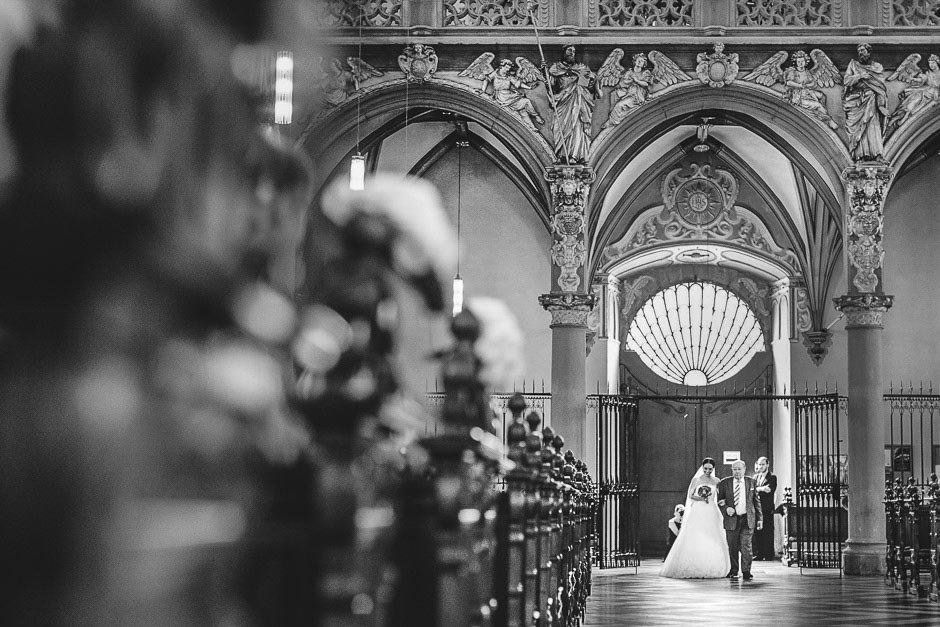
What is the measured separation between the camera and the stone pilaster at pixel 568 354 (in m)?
16.5

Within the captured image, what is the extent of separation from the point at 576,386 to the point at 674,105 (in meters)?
4.02

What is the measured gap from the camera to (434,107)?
662 inches

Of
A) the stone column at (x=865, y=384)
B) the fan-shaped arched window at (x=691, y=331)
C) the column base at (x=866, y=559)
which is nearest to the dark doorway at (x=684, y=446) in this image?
the fan-shaped arched window at (x=691, y=331)

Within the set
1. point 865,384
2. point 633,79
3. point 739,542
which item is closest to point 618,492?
point 739,542

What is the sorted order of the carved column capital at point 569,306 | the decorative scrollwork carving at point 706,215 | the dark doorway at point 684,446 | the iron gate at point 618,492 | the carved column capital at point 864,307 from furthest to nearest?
the dark doorway at point 684,446 < the decorative scrollwork carving at point 706,215 < the iron gate at point 618,492 < the carved column capital at point 569,306 < the carved column capital at point 864,307

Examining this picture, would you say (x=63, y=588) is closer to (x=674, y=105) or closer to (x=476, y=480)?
(x=476, y=480)

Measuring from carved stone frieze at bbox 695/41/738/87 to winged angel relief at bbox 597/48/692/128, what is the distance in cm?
24

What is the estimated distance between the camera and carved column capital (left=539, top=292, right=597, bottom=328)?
16.5 m

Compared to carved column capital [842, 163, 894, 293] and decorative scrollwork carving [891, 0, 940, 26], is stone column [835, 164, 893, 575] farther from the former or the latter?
decorative scrollwork carving [891, 0, 940, 26]

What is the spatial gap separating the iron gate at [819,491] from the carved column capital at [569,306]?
12.3 feet

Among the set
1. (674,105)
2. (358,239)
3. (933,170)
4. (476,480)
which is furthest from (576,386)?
(358,239)

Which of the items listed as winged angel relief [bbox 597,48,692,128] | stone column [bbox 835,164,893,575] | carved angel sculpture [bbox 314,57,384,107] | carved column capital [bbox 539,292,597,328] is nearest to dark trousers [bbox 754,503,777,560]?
stone column [bbox 835,164,893,575]

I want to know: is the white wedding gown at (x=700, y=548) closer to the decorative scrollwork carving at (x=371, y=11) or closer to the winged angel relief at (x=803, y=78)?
the winged angel relief at (x=803, y=78)

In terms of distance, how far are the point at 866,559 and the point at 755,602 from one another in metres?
5.04
